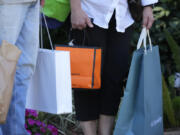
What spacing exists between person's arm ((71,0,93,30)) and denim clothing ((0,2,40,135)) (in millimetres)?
251

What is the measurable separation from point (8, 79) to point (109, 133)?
108cm

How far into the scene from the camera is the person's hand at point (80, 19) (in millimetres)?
2785

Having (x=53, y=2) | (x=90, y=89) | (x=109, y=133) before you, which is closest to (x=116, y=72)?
(x=90, y=89)

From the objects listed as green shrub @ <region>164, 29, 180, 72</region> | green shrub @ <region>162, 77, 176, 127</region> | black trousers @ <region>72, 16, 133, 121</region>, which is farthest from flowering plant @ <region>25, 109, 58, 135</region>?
green shrub @ <region>164, 29, 180, 72</region>

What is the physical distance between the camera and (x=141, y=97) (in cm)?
289

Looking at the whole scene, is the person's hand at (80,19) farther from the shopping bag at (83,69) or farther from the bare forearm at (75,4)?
the shopping bag at (83,69)

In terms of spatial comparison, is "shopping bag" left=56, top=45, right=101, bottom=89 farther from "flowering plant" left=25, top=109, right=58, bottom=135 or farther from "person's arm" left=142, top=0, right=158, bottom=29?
"flowering plant" left=25, top=109, right=58, bottom=135

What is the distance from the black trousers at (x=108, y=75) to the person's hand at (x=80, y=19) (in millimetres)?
125

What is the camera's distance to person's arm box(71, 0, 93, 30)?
2.79 meters

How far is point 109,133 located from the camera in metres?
3.18

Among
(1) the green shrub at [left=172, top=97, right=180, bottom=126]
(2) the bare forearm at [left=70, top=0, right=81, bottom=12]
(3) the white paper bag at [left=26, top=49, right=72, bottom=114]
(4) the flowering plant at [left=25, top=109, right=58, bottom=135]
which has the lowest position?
(4) the flowering plant at [left=25, top=109, right=58, bottom=135]

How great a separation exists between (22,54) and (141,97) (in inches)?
33.5

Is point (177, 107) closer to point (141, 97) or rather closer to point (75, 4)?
point (141, 97)

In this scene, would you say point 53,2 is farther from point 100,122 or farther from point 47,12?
point 100,122
